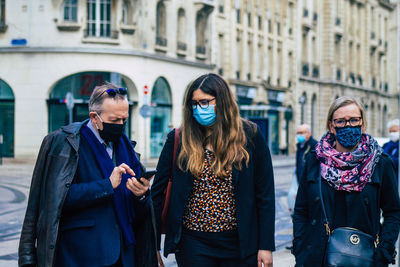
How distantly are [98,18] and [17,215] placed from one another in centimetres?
1938

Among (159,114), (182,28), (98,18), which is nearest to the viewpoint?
(98,18)

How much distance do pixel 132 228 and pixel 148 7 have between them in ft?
96.5

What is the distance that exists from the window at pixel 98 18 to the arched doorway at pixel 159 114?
392 cm

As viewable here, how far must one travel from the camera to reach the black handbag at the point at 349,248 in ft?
13.9

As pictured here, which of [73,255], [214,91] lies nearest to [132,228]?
[73,255]

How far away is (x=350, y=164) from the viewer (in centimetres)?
449

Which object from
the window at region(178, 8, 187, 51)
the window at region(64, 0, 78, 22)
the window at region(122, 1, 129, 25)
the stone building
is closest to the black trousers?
the window at region(64, 0, 78, 22)

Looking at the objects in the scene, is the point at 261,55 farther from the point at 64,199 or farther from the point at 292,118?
the point at 64,199

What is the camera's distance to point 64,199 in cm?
399

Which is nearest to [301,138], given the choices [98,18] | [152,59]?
[98,18]

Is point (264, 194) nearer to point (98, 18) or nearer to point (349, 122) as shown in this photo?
point (349, 122)

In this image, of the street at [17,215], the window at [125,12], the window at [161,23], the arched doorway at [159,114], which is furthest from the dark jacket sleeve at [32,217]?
the window at [161,23]

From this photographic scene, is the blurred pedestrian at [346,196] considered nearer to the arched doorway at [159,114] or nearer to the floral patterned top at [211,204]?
the floral patterned top at [211,204]

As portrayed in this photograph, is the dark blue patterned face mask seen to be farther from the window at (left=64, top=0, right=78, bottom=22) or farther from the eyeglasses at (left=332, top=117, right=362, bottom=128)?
the window at (left=64, top=0, right=78, bottom=22)
